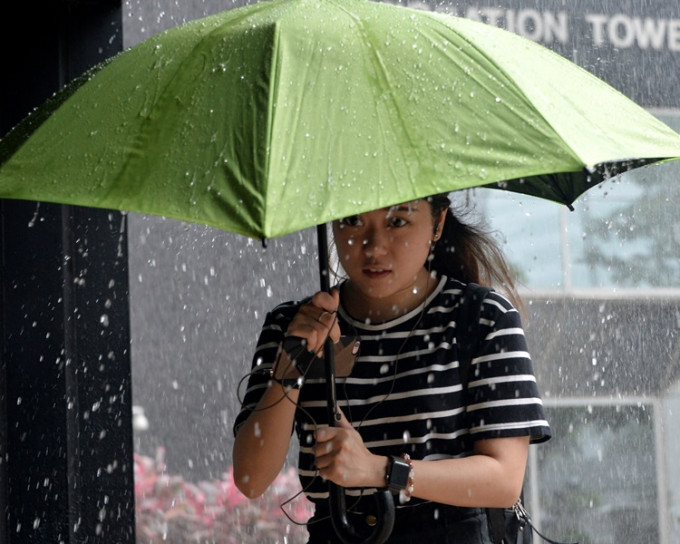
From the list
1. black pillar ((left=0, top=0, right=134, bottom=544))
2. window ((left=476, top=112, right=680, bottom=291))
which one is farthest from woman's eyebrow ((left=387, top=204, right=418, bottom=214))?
window ((left=476, top=112, right=680, bottom=291))

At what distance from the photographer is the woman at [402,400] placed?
6.78 feet

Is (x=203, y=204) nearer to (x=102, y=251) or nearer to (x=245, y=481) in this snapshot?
(x=245, y=481)

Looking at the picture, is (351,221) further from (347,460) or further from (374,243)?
(347,460)

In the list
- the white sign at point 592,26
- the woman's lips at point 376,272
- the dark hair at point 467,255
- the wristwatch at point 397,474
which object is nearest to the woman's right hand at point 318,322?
the woman's lips at point 376,272

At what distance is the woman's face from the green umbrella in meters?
0.25

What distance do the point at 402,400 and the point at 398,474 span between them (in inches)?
7.0

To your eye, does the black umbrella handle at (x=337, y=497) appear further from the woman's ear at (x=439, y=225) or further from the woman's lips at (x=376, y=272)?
the woman's ear at (x=439, y=225)

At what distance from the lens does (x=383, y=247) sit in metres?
2.20

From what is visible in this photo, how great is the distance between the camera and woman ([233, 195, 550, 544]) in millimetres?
2066

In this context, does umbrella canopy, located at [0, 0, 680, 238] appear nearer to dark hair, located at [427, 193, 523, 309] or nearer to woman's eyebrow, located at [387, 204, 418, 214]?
woman's eyebrow, located at [387, 204, 418, 214]

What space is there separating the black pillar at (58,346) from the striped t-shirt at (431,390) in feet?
3.50

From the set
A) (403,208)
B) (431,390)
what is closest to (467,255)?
(403,208)

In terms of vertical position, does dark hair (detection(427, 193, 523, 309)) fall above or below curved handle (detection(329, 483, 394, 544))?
above

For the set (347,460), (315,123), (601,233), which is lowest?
(347,460)
